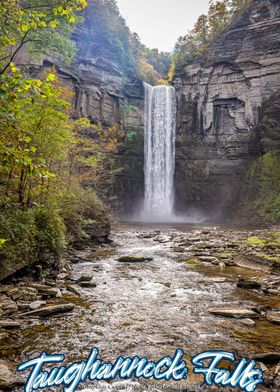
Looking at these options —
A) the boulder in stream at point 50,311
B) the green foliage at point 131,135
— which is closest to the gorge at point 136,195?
the boulder in stream at point 50,311

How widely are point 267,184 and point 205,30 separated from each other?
81.6 ft

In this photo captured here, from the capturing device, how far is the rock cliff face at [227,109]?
30.3 metres

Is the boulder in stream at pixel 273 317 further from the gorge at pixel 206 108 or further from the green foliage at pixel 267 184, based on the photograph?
the gorge at pixel 206 108

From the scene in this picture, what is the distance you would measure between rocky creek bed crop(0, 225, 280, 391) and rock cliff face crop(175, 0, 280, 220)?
2604 cm

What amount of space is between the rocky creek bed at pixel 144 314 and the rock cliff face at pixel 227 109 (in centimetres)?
2604

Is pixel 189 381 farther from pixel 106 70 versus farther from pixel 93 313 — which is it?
pixel 106 70

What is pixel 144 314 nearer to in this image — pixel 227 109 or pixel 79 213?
pixel 79 213

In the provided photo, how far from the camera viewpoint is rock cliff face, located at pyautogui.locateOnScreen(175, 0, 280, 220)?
99.3 feet

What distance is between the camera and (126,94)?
3741 centimetres

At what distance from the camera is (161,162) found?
1426 inches

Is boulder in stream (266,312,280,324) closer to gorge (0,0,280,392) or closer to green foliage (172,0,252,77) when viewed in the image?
gorge (0,0,280,392)

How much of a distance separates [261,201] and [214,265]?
2204 cm

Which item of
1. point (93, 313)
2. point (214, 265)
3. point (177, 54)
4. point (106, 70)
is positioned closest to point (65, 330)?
point (93, 313)

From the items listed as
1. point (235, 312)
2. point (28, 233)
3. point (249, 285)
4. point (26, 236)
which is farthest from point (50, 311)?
point (249, 285)
